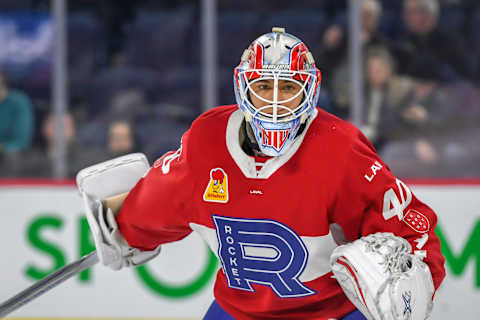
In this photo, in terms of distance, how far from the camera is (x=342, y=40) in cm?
416

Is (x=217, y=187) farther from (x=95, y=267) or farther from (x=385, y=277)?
(x=95, y=267)

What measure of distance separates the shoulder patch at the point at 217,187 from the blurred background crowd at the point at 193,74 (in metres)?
2.17

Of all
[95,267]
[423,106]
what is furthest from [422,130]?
[95,267]

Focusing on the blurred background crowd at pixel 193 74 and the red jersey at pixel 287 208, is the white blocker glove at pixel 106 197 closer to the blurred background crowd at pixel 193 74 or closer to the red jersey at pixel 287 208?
the red jersey at pixel 287 208

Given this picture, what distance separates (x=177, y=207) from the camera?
82.7 inches

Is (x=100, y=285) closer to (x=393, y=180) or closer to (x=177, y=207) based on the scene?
(x=177, y=207)

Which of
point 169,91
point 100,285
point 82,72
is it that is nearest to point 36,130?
point 82,72

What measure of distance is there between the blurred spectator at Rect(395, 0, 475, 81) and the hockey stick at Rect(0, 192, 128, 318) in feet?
7.59

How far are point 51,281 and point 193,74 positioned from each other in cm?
229

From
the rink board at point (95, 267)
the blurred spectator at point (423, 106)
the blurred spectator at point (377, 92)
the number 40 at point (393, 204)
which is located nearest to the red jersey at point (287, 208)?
the number 40 at point (393, 204)

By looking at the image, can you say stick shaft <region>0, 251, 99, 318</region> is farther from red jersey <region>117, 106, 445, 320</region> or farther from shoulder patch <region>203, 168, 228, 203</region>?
shoulder patch <region>203, 168, 228, 203</region>

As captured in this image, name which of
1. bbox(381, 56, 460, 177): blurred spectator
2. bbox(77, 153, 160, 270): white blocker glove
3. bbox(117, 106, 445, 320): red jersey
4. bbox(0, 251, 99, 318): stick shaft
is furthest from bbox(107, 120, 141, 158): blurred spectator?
bbox(117, 106, 445, 320): red jersey

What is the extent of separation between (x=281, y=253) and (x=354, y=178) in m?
0.27

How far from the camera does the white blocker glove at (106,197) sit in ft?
7.38
